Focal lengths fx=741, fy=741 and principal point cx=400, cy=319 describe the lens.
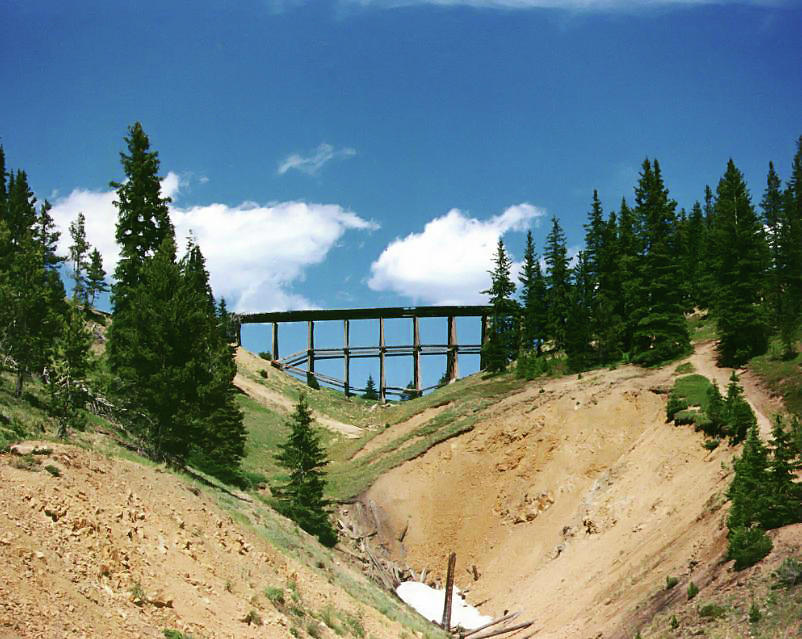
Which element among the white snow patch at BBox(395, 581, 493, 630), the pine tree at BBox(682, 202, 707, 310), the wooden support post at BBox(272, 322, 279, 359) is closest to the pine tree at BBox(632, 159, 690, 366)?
the pine tree at BBox(682, 202, 707, 310)

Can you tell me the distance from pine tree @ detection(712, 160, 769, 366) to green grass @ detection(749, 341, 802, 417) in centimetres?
127

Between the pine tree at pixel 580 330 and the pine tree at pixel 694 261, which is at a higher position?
the pine tree at pixel 694 261

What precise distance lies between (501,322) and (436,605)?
128 ft

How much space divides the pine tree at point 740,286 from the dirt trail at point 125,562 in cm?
3331

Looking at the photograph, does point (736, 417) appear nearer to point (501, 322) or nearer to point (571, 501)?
point (571, 501)

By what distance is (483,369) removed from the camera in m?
70.0

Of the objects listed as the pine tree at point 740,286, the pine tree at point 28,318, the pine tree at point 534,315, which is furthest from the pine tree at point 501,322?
the pine tree at point 28,318

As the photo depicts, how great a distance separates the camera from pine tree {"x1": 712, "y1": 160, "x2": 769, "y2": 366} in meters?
46.2

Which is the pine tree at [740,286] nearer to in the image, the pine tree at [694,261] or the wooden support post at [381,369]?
the pine tree at [694,261]

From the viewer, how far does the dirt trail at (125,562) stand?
12797 millimetres

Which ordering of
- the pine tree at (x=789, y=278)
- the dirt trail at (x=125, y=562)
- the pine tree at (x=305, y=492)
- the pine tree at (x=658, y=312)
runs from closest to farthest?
the dirt trail at (x=125, y=562) → the pine tree at (x=305, y=492) → the pine tree at (x=789, y=278) → the pine tree at (x=658, y=312)

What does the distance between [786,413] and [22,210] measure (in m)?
72.6

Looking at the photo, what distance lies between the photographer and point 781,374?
40.0m

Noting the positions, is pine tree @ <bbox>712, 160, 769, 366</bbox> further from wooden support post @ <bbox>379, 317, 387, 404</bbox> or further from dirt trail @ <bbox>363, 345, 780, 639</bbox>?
wooden support post @ <bbox>379, 317, 387, 404</bbox>
